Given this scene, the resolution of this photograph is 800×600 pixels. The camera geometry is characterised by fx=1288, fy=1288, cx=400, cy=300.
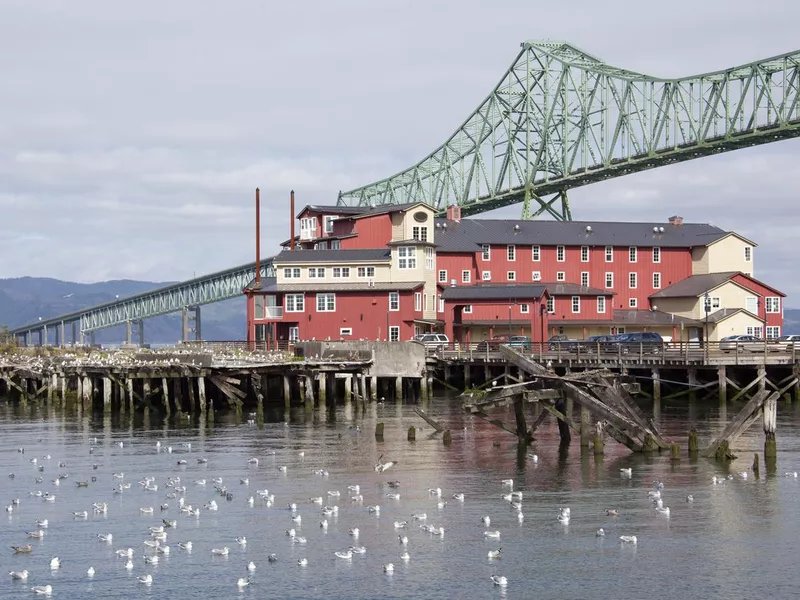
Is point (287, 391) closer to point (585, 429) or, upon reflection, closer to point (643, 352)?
point (643, 352)

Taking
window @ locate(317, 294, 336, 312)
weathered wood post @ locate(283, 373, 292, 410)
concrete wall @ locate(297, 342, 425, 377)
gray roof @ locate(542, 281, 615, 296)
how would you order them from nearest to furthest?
weathered wood post @ locate(283, 373, 292, 410), concrete wall @ locate(297, 342, 425, 377), window @ locate(317, 294, 336, 312), gray roof @ locate(542, 281, 615, 296)

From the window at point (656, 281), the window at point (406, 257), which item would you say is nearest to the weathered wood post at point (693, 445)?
the window at point (406, 257)

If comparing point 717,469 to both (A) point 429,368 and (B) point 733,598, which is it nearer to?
(B) point 733,598

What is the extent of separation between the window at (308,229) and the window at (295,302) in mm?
16917

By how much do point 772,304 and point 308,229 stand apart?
129 feet

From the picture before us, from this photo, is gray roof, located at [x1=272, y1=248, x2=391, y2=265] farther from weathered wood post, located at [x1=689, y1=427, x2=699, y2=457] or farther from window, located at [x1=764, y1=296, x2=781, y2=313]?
weathered wood post, located at [x1=689, y1=427, x2=699, y2=457]

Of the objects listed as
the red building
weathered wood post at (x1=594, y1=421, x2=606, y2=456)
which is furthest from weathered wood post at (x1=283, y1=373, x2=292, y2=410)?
weathered wood post at (x1=594, y1=421, x2=606, y2=456)

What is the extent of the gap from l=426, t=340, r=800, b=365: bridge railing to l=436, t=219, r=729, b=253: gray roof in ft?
81.3

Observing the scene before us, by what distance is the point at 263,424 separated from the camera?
61719mm

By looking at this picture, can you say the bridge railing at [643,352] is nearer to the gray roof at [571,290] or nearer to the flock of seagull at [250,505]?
the gray roof at [571,290]

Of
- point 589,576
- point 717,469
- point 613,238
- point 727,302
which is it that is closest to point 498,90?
point 613,238

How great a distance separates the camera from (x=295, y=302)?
9431 centimetres

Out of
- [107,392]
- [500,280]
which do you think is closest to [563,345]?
[500,280]

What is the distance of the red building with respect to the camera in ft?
308
